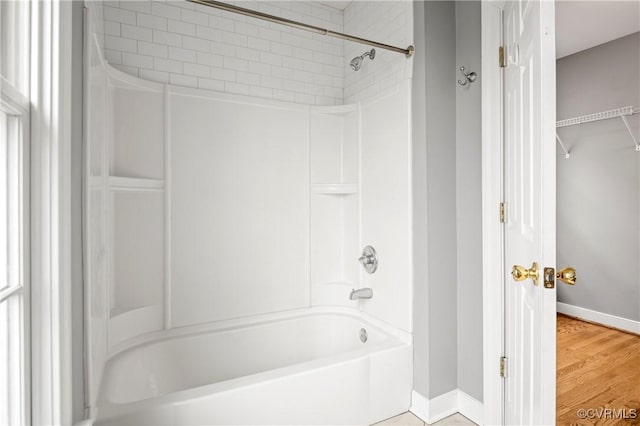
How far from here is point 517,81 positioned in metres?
1.47

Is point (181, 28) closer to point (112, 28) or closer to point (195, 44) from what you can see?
point (195, 44)

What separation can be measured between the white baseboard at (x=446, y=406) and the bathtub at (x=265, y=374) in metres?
0.08

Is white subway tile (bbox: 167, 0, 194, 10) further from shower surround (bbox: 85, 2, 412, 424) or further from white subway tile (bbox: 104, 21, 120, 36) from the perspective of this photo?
white subway tile (bbox: 104, 21, 120, 36)

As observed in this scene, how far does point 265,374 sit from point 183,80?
1.79 m

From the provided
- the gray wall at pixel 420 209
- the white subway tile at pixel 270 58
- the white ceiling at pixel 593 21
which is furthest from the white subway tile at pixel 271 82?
the white ceiling at pixel 593 21

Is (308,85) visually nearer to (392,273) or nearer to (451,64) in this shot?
(451,64)

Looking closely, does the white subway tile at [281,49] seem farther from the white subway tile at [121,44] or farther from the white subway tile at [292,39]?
the white subway tile at [121,44]

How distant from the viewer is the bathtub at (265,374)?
1.41 meters

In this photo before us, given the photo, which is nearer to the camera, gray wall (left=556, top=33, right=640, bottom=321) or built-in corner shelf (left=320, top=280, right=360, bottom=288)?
gray wall (left=556, top=33, right=640, bottom=321)

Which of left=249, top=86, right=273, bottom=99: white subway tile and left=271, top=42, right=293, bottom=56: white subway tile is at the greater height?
left=271, top=42, right=293, bottom=56: white subway tile

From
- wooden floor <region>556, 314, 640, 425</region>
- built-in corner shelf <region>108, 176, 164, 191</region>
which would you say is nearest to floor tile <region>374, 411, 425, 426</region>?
wooden floor <region>556, 314, 640, 425</region>

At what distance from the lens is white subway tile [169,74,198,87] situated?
6.95ft

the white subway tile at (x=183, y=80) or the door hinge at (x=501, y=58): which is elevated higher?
the white subway tile at (x=183, y=80)

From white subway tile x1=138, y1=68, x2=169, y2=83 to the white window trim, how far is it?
130cm
